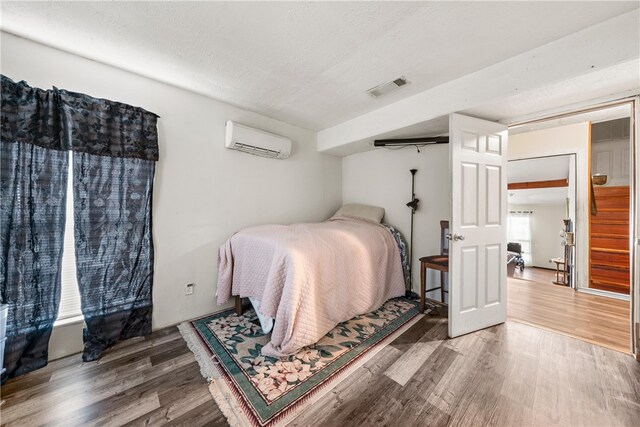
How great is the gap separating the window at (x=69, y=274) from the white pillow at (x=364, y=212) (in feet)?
9.14

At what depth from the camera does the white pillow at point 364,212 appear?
327cm

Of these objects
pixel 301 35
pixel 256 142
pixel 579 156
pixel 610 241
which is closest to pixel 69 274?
pixel 256 142

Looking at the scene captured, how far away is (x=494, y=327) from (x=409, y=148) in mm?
2251

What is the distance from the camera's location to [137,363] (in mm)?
1726

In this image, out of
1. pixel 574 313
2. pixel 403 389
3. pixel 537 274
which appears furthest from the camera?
pixel 537 274

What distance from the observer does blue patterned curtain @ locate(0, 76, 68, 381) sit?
156 cm

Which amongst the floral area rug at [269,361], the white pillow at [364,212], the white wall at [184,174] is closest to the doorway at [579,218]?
the floral area rug at [269,361]

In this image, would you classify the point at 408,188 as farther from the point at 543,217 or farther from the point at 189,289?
the point at 543,217

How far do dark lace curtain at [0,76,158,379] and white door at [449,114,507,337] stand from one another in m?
2.75

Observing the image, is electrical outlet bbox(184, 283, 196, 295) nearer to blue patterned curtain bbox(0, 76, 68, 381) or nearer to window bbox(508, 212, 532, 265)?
blue patterned curtain bbox(0, 76, 68, 381)

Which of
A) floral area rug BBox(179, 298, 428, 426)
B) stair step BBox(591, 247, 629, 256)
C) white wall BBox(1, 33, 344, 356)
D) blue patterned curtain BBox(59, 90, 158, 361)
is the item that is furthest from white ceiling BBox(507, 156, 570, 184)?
blue patterned curtain BBox(59, 90, 158, 361)

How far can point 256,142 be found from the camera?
272 cm

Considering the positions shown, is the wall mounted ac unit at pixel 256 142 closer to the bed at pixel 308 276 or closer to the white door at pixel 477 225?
the bed at pixel 308 276

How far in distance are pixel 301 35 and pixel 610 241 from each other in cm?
471
